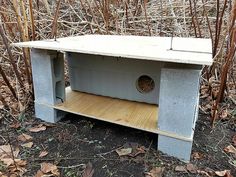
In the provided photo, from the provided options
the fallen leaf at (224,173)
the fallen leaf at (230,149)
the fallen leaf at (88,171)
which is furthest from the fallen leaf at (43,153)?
the fallen leaf at (230,149)

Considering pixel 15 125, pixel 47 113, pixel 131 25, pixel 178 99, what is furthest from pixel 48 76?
pixel 131 25

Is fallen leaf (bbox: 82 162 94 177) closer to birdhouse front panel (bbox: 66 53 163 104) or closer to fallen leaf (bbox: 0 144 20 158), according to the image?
fallen leaf (bbox: 0 144 20 158)

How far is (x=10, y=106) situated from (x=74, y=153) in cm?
64

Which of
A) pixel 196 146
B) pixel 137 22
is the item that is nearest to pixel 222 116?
pixel 196 146

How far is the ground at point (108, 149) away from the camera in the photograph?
3.65 ft

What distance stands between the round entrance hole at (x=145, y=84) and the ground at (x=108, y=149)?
242mm

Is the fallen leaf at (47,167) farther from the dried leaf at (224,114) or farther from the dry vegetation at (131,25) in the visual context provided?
the dried leaf at (224,114)

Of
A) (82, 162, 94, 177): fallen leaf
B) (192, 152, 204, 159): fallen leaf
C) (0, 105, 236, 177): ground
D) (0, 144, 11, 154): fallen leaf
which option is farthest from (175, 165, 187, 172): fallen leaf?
(0, 144, 11, 154): fallen leaf

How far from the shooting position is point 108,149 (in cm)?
123

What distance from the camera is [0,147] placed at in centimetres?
125

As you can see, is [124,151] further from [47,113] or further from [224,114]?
[224,114]

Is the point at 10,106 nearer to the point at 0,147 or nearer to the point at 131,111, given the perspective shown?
the point at 0,147

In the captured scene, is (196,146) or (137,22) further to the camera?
(137,22)

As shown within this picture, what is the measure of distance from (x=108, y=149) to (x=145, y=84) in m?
0.43
